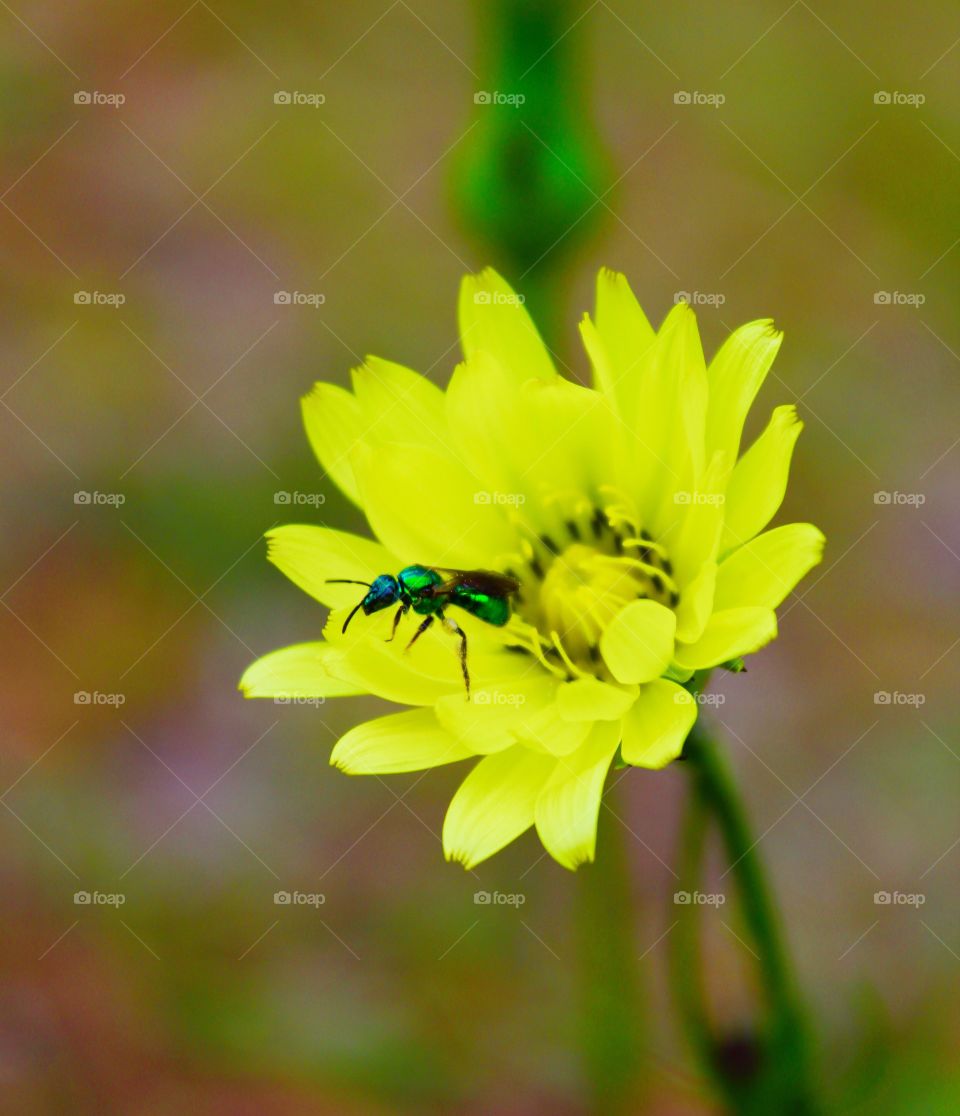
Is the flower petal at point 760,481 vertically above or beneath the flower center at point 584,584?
above

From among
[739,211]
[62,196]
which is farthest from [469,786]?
[62,196]

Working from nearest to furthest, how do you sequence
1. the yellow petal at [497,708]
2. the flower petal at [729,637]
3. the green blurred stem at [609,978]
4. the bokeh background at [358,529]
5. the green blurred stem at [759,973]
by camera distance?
the flower petal at [729,637] < the yellow petal at [497,708] < the green blurred stem at [759,973] < the green blurred stem at [609,978] < the bokeh background at [358,529]

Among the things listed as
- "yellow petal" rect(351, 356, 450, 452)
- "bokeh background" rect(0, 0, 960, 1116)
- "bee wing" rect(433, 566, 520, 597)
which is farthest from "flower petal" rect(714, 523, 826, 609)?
"bokeh background" rect(0, 0, 960, 1116)

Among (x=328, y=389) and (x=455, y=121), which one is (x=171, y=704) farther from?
(x=455, y=121)

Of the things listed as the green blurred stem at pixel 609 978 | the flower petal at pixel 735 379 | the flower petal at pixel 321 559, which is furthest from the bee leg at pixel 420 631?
the green blurred stem at pixel 609 978

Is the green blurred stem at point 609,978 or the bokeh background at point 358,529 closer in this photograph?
the green blurred stem at point 609,978

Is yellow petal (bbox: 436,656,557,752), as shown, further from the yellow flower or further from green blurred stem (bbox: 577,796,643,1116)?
green blurred stem (bbox: 577,796,643,1116)

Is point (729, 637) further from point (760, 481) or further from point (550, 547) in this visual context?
point (550, 547)

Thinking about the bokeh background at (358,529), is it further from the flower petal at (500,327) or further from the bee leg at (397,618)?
the bee leg at (397,618)
